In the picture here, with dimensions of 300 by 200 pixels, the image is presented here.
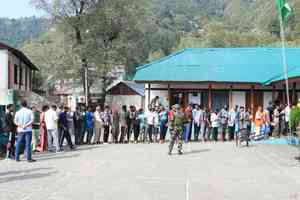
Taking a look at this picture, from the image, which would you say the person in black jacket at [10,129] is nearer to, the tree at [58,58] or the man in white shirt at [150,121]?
the man in white shirt at [150,121]

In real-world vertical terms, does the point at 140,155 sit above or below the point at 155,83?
below

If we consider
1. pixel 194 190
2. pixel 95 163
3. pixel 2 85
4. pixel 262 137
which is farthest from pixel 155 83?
pixel 194 190

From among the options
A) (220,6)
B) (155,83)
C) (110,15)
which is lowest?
(155,83)

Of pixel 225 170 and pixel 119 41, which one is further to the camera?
pixel 119 41

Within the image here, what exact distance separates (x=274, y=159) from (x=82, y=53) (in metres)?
29.8

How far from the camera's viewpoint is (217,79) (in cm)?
2938

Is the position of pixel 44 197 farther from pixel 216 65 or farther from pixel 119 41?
pixel 119 41

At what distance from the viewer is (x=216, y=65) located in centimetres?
3150

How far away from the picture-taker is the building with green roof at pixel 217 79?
2972 centimetres

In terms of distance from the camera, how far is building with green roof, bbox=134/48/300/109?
29.7 meters

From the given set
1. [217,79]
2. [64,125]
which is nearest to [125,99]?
[217,79]

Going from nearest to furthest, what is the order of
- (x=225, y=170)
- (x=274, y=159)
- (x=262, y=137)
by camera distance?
(x=225, y=170) → (x=274, y=159) → (x=262, y=137)

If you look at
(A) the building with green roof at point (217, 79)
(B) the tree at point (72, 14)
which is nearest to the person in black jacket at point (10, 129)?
(A) the building with green roof at point (217, 79)

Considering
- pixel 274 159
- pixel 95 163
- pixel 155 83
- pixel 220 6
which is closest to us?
pixel 95 163
